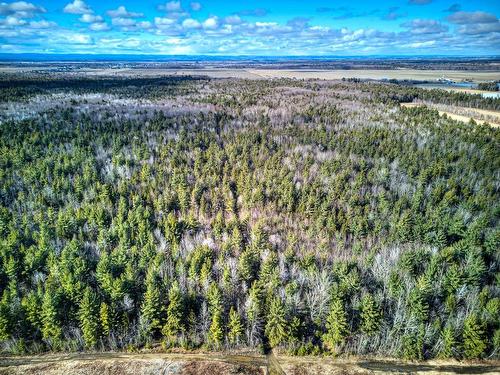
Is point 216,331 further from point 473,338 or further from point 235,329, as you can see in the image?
point 473,338

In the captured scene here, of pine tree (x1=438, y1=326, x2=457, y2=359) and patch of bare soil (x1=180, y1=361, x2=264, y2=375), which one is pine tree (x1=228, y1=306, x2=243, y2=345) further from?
pine tree (x1=438, y1=326, x2=457, y2=359)

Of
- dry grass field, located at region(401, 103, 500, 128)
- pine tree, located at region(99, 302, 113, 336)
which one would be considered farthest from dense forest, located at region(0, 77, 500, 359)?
dry grass field, located at region(401, 103, 500, 128)

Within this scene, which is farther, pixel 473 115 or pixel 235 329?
pixel 473 115

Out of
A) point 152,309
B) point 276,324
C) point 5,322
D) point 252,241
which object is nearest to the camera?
point 5,322

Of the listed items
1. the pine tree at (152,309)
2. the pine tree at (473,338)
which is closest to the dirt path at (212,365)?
the pine tree at (473,338)

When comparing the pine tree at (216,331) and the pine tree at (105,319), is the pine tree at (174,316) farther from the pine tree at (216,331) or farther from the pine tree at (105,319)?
the pine tree at (105,319)

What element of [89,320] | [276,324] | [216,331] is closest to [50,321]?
[89,320]
